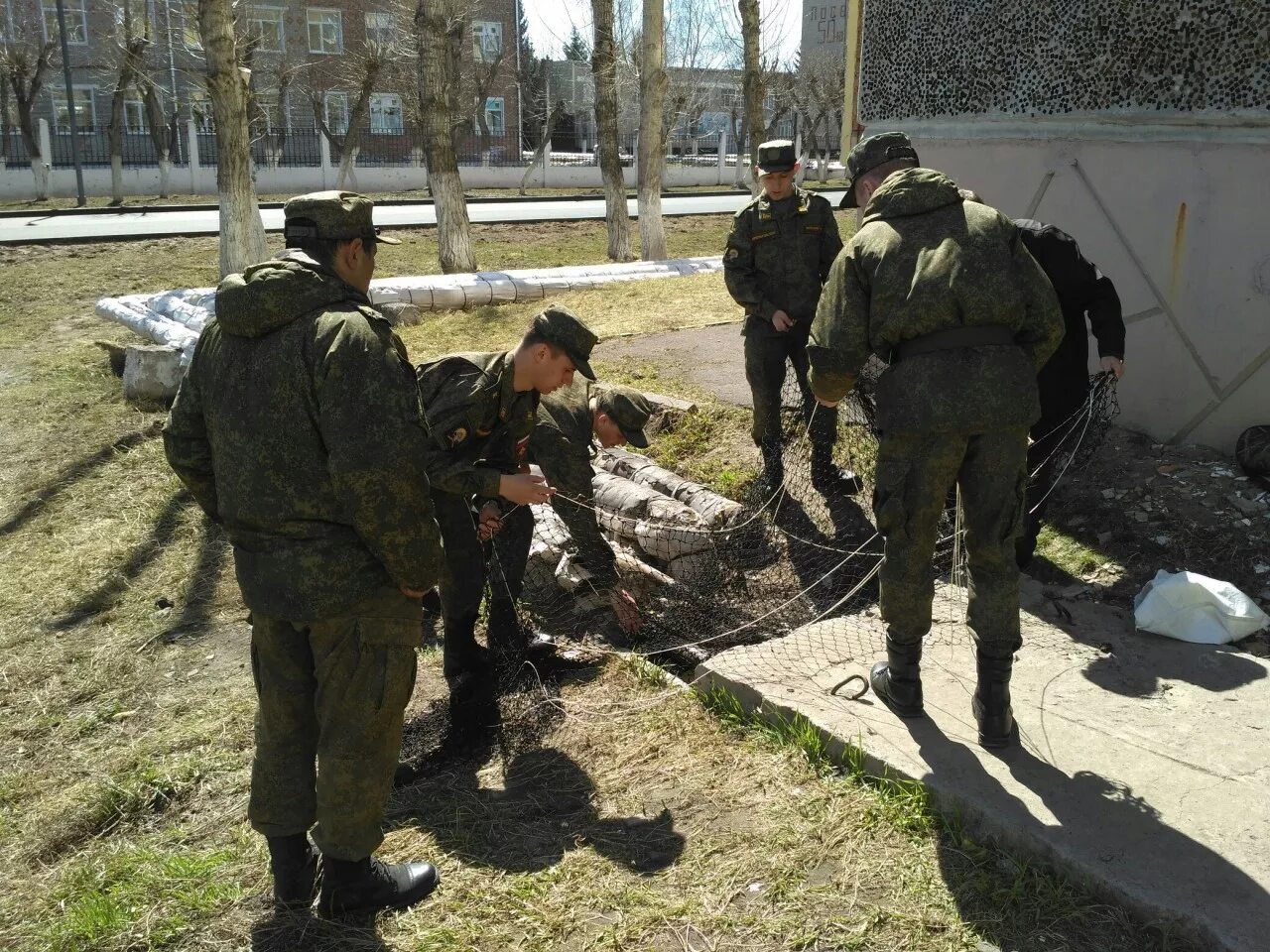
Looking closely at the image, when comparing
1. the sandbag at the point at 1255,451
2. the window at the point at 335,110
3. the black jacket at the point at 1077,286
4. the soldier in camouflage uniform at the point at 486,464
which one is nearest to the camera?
→ the soldier in camouflage uniform at the point at 486,464

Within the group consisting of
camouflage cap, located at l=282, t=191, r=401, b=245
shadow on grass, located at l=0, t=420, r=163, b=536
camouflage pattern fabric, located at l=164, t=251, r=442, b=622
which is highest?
camouflage cap, located at l=282, t=191, r=401, b=245

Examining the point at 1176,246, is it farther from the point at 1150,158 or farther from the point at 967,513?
the point at 967,513

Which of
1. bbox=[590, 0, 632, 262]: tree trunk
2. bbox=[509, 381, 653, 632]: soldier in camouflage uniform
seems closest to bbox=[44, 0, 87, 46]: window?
bbox=[590, 0, 632, 262]: tree trunk

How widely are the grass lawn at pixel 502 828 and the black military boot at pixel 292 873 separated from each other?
65mm

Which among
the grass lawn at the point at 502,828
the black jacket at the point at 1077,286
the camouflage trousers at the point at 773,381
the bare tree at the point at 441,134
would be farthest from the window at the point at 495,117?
the black jacket at the point at 1077,286

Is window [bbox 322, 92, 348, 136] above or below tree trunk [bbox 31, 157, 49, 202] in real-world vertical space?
above

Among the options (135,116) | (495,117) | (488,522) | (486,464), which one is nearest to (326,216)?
(486,464)

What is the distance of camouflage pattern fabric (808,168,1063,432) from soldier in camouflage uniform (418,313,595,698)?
2.93ft

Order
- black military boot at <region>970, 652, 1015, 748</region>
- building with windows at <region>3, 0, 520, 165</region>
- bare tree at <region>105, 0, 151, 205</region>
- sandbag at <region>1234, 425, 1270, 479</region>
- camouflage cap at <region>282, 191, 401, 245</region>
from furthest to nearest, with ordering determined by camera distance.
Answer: building with windows at <region>3, 0, 520, 165</region> → bare tree at <region>105, 0, 151, 205</region> → sandbag at <region>1234, 425, 1270, 479</region> → black military boot at <region>970, 652, 1015, 748</region> → camouflage cap at <region>282, 191, 401, 245</region>

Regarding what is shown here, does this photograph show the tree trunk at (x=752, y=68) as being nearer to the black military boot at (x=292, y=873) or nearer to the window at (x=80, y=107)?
the black military boot at (x=292, y=873)

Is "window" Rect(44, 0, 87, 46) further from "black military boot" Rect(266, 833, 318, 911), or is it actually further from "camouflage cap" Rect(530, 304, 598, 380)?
"black military boot" Rect(266, 833, 318, 911)

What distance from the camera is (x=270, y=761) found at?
2822 mm

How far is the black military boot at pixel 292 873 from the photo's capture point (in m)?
2.90

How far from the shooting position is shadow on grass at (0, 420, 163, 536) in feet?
21.9
